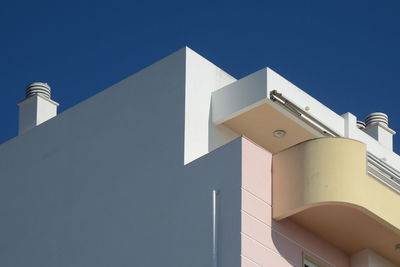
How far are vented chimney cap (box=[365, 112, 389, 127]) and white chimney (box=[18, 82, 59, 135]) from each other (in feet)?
28.1

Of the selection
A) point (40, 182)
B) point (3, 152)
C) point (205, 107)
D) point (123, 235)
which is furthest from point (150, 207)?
point (3, 152)

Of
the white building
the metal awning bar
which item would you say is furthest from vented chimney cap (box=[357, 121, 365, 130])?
the metal awning bar

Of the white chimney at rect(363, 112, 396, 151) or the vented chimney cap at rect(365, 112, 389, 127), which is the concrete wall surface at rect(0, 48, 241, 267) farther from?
the vented chimney cap at rect(365, 112, 389, 127)

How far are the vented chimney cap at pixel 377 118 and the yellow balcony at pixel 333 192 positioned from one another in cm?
796

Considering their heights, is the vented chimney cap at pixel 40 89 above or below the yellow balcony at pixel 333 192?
above

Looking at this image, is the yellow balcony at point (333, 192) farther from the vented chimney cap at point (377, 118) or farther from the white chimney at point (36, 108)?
the white chimney at point (36, 108)

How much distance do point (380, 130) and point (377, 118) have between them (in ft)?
1.80

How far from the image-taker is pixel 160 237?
25531mm

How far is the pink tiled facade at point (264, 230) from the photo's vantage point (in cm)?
2405

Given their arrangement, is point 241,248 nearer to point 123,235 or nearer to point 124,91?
point 123,235

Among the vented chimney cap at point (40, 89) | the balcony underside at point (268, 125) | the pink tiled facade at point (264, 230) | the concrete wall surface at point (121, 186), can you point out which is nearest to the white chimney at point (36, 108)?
the vented chimney cap at point (40, 89)

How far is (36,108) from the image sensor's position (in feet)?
104

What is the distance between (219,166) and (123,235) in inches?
118

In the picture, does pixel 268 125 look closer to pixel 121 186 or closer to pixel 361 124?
pixel 121 186
